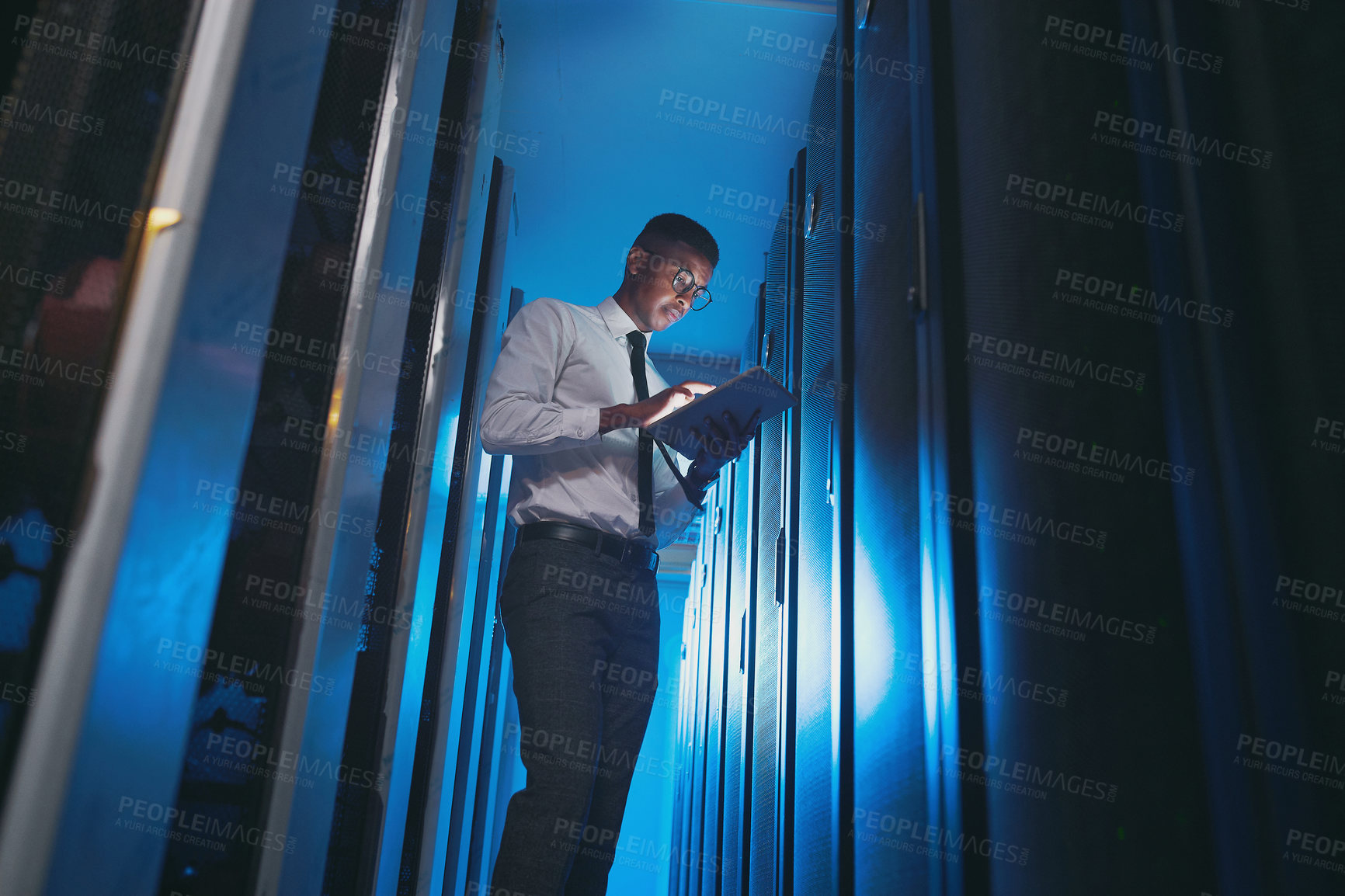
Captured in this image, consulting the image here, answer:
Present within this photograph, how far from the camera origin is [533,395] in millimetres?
1896

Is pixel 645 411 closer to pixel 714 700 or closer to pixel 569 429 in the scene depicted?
pixel 569 429

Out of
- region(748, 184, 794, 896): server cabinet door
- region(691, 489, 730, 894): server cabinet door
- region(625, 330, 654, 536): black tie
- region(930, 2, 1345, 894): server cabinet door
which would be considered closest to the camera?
region(930, 2, 1345, 894): server cabinet door

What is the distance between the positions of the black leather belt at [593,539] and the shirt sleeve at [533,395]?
159 mm

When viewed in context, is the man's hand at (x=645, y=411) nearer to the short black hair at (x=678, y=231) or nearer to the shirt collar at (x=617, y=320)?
the shirt collar at (x=617, y=320)

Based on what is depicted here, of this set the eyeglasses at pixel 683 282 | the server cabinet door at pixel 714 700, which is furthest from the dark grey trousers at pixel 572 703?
the server cabinet door at pixel 714 700

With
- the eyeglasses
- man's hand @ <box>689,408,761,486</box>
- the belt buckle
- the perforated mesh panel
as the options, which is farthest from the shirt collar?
the perforated mesh panel

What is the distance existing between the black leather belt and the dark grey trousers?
0.01 m

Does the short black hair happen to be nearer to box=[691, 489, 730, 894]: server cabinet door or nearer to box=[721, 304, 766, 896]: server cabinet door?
box=[721, 304, 766, 896]: server cabinet door

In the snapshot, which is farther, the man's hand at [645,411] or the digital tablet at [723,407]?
the man's hand at [645,411]

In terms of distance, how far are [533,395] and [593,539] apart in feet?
1.11

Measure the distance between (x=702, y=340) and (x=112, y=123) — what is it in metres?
4.39

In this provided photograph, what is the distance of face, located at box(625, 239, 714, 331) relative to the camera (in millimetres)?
2209

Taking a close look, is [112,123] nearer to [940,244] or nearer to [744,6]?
[940,244]

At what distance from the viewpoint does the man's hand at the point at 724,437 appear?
1.82m
